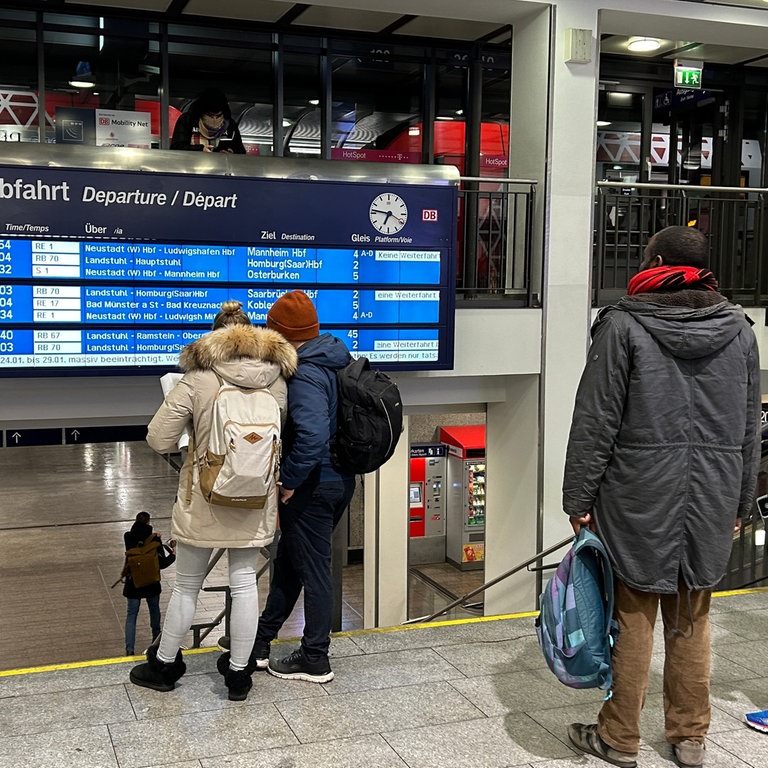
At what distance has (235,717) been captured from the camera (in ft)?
12.6

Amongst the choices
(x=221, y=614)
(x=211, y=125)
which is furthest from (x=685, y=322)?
(x=211, y=125)

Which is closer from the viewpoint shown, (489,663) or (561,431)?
(489,663)

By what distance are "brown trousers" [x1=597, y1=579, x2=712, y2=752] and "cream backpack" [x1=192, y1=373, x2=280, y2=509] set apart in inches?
56.5

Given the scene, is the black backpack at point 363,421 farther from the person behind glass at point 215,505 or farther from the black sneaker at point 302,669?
the black sneaker at point 302,669

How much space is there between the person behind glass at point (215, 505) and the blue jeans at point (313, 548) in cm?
18

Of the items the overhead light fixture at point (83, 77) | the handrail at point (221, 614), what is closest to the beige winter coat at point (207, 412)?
the handrail at point (221, 614)

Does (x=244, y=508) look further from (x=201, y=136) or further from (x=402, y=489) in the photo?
(x=402, y=489)

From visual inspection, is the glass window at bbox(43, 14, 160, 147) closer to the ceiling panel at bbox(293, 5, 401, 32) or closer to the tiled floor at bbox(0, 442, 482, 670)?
the ceiling panel at bbox(293, 5, 401, 32)

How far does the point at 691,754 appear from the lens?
3510 millimetres

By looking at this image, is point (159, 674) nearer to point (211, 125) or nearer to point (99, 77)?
point (211, 125)

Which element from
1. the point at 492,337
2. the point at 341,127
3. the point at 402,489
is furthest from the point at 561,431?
the point at 402,489

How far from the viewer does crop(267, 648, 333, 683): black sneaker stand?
4219 millimetres

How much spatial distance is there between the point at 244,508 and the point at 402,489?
24.4 ft

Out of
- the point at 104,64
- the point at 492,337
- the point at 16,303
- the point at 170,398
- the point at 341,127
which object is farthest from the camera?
the point at 341,127
